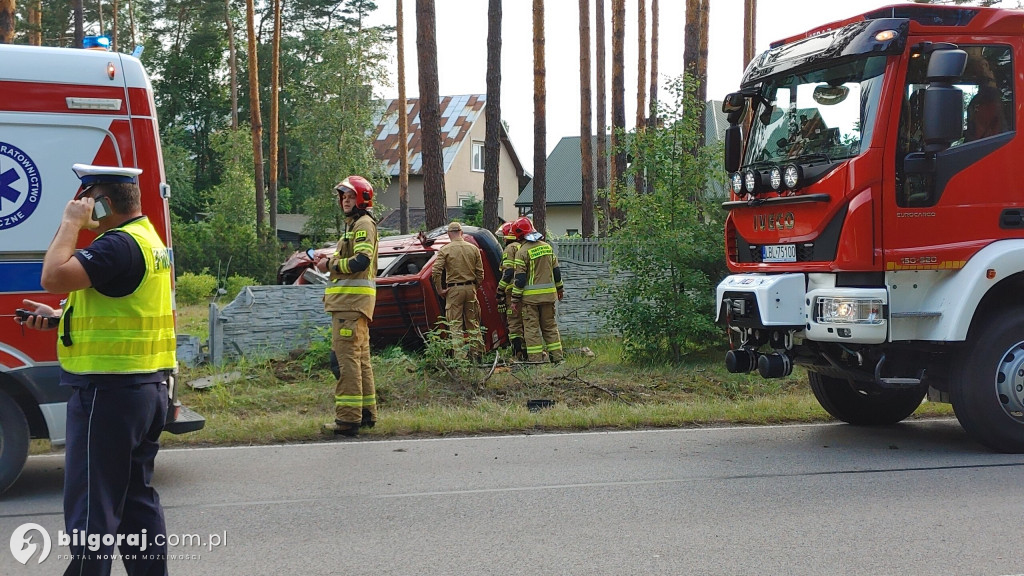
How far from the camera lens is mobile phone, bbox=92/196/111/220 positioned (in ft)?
14.1

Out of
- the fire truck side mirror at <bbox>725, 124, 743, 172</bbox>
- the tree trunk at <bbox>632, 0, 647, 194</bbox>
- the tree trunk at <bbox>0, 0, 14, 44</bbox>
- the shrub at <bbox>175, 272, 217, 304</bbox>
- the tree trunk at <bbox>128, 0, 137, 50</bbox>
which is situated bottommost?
the shrub at <bbox>175, 272, 217, 304</bbox>

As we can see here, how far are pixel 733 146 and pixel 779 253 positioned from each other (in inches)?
49.7

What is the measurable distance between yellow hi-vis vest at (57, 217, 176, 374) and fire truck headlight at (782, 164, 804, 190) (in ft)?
16.6

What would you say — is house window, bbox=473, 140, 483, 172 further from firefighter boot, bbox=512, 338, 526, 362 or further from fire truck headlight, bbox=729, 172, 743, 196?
fire truck headlight, bbox=729, 172, 743, 196

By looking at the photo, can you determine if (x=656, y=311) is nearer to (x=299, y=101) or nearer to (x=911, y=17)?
(x=911, y=17)

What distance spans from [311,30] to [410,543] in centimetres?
5157

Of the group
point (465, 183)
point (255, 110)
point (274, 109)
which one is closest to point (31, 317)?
point (255, 110)

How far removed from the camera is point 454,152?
47.4m

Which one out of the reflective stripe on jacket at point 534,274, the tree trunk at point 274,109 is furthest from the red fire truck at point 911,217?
the tree trunk at point 274,109

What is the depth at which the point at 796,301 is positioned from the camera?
7703mm

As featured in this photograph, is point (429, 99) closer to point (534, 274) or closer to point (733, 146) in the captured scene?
point (534, 274)

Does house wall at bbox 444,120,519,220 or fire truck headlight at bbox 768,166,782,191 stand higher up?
house wall at bbox 444,120,519,220

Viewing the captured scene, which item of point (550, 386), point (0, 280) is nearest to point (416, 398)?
point (550, 386)

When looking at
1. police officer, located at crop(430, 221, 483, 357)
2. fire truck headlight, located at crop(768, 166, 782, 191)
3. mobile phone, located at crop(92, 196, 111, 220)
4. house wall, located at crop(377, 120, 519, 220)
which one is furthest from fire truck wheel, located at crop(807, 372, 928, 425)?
house wall, located at crop(377, 120, 519, 220)
